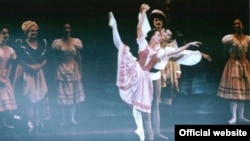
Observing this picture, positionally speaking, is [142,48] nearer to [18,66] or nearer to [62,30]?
[62,30]

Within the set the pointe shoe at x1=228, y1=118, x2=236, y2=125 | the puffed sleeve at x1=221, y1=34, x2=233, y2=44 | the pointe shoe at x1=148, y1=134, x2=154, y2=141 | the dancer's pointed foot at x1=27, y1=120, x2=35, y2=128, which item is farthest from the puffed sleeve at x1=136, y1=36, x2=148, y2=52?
the dancer's pointed foot at x1=27, y1=120, x2=35, y2=128

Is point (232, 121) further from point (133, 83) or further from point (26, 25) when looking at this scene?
point (26, 25)

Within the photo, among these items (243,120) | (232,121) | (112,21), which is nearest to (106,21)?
(112,21)

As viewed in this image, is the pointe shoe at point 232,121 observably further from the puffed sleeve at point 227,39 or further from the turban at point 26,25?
the turban at point 26,25

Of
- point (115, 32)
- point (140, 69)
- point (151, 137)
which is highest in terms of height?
point (115, 32)

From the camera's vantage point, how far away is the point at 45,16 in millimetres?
7797

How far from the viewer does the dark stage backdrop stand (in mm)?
7785

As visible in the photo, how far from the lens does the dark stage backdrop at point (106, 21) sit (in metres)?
7.79

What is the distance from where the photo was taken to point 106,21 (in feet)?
25.7

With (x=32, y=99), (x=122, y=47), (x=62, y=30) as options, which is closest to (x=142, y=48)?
(x=122, y=47)

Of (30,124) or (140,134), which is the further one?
(140,134)

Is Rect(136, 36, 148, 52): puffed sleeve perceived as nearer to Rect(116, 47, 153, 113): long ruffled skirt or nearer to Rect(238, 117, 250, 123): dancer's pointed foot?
Rect(116, 47, 153, 113): long ruffled skirt

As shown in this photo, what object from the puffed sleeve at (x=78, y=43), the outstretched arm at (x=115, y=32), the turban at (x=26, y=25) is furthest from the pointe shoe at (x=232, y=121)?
the turban at (x=26, y=25)

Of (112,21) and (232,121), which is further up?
(112,21)
